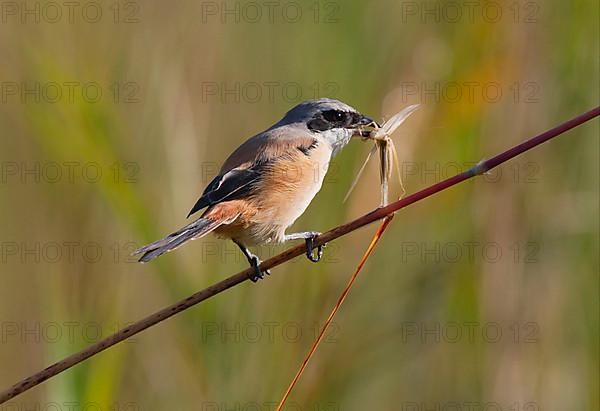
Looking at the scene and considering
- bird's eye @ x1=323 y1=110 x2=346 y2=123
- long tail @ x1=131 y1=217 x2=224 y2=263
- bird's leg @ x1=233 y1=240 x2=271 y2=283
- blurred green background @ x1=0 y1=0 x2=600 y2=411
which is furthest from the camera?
bird's eye @ x1=323 y1=110 x2=346 y2=123

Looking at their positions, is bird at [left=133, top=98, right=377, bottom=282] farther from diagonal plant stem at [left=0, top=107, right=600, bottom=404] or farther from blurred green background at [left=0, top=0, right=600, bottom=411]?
diagonal plant stem at [left=0, top=107, right=600, bottom=404]

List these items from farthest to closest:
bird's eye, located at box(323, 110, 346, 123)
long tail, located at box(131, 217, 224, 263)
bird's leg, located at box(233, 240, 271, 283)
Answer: bird's eye, located at box(323, 110, 346, 123), bird's leg, located at box(233, 240, 271, 283), long tail, located at box(131, 217, 224, 263)

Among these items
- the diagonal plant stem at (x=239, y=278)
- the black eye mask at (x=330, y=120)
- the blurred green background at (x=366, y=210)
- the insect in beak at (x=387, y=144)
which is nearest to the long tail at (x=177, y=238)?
the blurred green background at (x=366, y=210)

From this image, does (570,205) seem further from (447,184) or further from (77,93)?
(77,93)

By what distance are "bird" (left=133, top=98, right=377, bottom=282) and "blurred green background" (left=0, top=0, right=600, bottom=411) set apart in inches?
3.1

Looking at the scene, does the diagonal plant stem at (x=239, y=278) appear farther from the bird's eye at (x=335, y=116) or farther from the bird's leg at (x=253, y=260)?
the bird's eye at (x=335, y=116)

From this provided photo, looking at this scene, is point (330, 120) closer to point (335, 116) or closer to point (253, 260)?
point (335, 116)

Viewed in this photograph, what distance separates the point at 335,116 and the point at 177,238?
81cm

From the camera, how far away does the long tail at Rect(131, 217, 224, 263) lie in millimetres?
1882

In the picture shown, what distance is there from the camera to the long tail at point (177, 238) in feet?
6.17

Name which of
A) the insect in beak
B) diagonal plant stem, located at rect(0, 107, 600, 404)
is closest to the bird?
the insect in beak

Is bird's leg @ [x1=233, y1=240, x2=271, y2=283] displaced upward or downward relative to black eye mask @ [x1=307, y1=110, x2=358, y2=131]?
downward

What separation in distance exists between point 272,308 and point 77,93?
32.3 inches

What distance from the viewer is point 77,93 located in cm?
232
